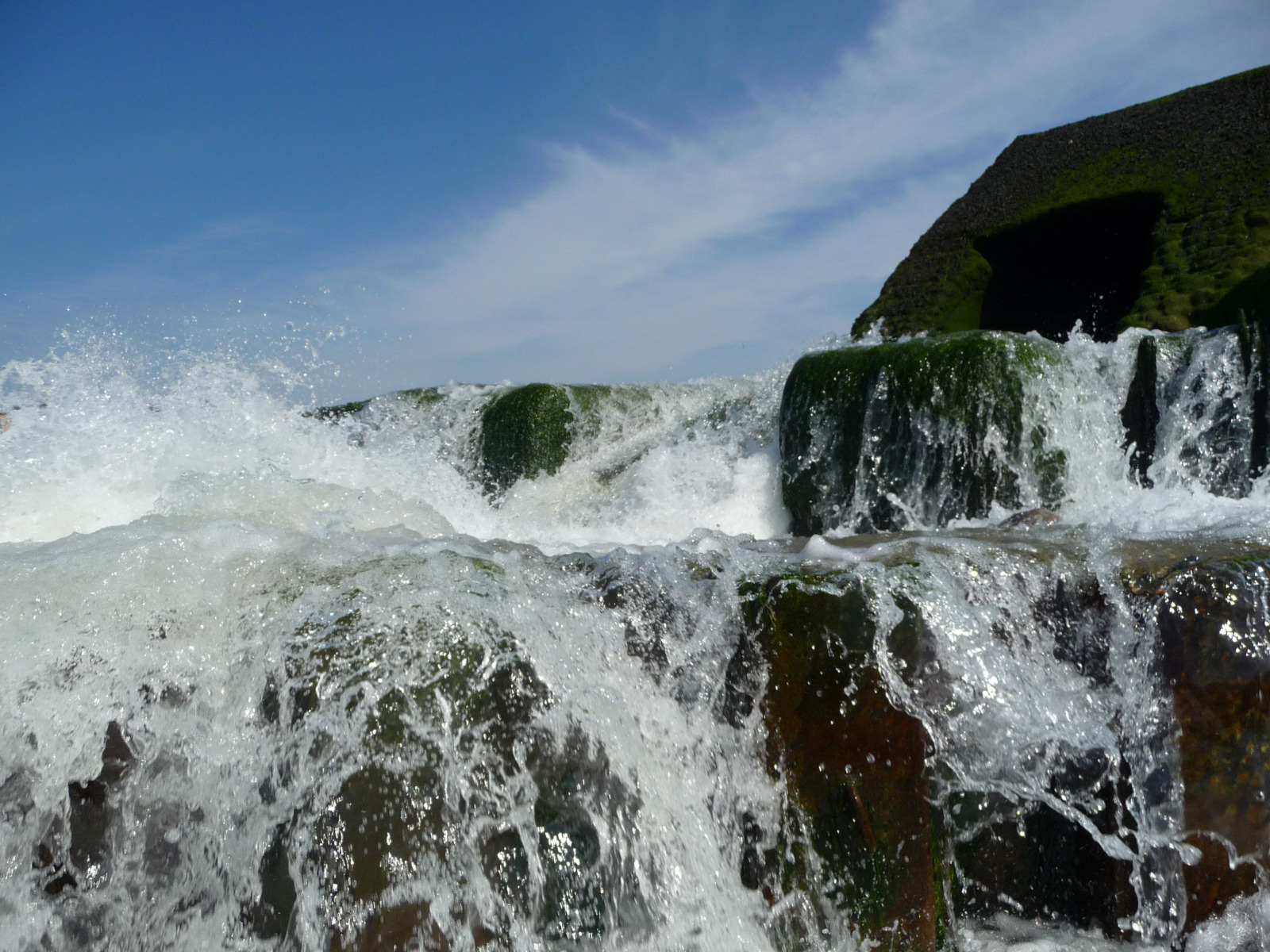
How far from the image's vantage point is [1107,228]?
10.5 m

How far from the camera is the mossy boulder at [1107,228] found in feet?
29.6

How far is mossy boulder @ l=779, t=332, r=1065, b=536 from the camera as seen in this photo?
5.18 meters

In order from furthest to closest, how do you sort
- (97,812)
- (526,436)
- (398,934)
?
(526,436)
(97,812)
(398,934)

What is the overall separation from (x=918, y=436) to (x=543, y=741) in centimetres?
377

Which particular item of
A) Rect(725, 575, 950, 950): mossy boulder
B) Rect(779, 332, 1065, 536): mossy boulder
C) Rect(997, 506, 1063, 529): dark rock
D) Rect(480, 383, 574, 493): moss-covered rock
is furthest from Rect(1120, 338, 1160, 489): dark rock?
Rect(480, 383, 574, 493): moss-covered rock

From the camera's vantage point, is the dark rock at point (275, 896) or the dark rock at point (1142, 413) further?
the dark rock at point (1142, 413)

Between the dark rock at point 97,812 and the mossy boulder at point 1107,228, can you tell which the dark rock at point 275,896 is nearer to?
the dark rock at point 97,812

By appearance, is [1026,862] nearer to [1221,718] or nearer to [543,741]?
[1221,718]

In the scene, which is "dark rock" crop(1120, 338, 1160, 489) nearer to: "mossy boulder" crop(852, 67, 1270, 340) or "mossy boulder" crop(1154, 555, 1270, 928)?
"mossy boulder" crop(1154, 555, 1270, 928)

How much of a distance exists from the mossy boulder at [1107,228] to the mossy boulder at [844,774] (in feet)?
24.7

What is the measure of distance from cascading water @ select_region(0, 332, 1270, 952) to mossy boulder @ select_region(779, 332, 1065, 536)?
2.36 m

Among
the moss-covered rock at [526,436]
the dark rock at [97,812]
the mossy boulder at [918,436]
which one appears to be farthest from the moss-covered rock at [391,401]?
the dark rock at [97,812]

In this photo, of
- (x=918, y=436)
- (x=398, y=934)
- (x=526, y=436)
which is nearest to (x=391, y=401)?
(x=526, y=436)


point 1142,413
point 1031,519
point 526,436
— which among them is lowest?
point 1031,519
